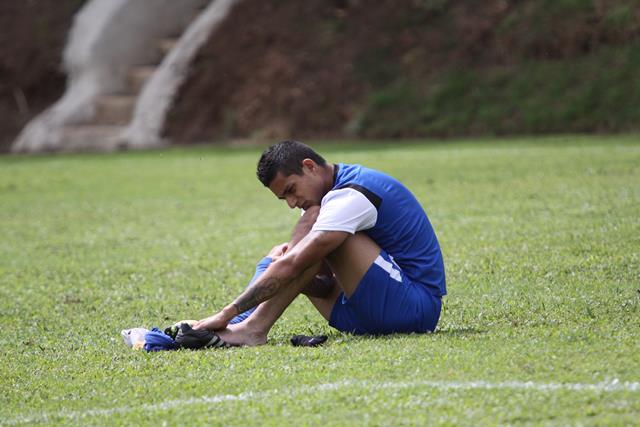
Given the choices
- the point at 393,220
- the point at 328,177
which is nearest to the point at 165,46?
the point at 328,177

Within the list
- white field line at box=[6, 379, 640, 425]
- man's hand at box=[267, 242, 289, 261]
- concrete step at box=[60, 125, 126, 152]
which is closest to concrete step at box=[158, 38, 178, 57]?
concrete step at box=[60, 125, 126, 152]

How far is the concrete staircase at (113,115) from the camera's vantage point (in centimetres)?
2583

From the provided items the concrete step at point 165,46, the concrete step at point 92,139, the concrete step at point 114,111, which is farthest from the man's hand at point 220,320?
the concrete step at point 165,46

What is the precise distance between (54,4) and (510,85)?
50.4ft

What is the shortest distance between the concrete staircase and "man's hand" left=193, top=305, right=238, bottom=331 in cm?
1967

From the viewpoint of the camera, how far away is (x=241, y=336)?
249 inches

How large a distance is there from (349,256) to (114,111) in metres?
21.9

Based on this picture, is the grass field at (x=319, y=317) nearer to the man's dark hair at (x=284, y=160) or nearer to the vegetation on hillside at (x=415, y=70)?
the man's dark hair at (x=284, y=160)

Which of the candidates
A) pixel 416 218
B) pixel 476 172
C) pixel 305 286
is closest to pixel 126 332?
pixel 305 286

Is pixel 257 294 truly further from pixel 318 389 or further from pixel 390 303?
pixel 318 389

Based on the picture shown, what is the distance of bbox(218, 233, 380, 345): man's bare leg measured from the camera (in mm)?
6125

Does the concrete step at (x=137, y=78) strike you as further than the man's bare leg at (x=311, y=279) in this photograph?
Yes

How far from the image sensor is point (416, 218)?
631cm

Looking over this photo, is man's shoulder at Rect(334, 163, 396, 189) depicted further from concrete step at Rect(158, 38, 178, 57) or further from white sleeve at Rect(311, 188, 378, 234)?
concrete step at Rect(158, 38, 178, 57)
